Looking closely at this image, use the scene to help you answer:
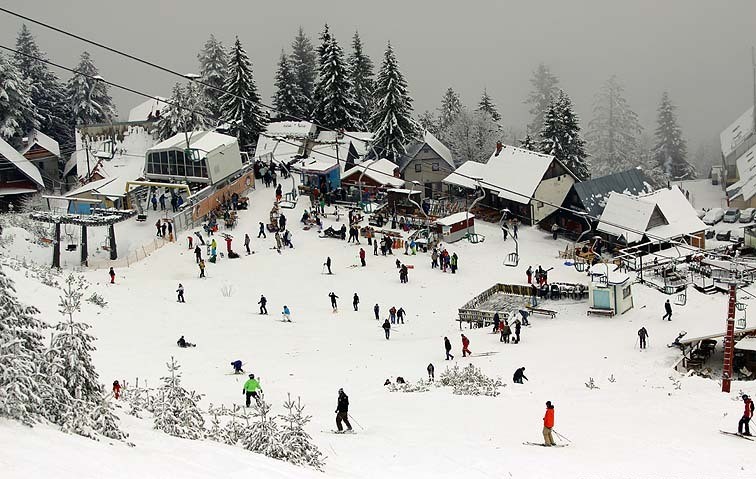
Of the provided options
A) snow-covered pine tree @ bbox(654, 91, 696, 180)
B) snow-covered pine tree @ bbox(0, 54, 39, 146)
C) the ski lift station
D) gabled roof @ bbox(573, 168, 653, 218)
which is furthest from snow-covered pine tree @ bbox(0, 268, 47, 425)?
snow-covered pine tree @ bbox(654, 91, 696, 180)

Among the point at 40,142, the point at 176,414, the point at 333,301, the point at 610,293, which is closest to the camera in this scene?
the point at 176,414

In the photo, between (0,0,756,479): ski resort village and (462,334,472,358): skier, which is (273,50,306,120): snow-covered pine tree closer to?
(0,0,756,479): ski resort village

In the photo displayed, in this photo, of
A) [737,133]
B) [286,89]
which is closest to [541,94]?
[737,133]

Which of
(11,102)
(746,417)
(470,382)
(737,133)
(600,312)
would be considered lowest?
(746,417)

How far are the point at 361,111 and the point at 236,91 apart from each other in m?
11.8

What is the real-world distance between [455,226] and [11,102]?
1563 inches

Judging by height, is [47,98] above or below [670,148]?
above

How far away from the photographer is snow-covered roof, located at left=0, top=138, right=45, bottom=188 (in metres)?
65.0

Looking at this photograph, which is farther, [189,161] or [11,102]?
[11,102]

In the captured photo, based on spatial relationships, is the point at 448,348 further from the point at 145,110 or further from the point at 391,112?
the point at 145,110

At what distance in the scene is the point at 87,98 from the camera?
3059 inches

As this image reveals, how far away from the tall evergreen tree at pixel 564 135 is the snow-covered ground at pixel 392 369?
56.8ft

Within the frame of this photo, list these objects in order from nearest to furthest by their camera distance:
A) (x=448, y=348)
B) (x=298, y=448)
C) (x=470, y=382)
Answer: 1. (x=298, y=448)
2. (x=470, y=382)
3. (x=448, y=348)

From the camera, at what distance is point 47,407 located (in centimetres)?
1549
